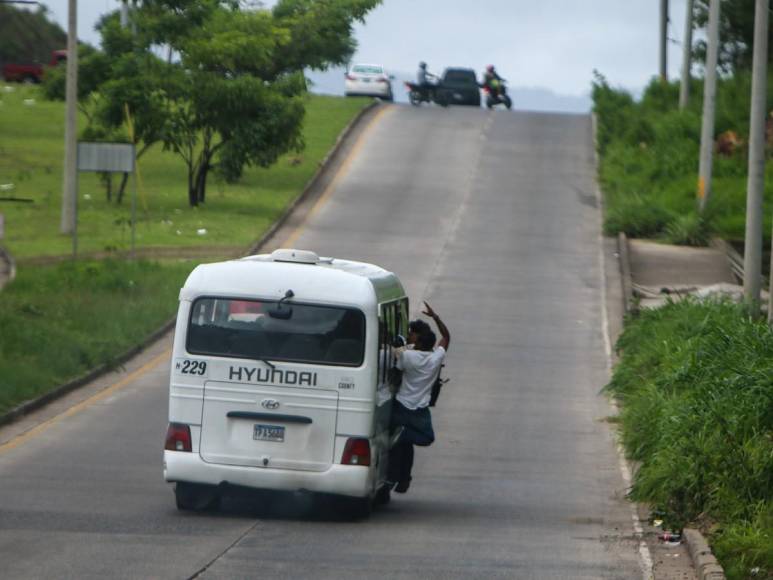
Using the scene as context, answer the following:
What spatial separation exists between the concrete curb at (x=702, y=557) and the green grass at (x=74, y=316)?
10.3m

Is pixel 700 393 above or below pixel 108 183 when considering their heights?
below

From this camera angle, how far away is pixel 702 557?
38.6 ft

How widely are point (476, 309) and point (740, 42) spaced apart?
108ft

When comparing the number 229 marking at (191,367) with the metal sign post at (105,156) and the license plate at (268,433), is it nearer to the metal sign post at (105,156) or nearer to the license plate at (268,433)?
the license plate at (268,433)

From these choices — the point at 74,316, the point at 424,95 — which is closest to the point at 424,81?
the point at 424,95

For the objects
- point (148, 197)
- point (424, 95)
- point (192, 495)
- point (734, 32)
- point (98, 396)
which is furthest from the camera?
point (424, 95)

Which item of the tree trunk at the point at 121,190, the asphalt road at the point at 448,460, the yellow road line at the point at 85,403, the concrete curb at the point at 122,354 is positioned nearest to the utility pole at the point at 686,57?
the asphalt road at the point at 448,460

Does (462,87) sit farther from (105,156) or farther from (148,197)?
(105,156)

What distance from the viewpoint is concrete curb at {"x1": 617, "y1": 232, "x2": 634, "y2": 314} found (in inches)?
1196

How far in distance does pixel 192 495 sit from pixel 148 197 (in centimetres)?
3132

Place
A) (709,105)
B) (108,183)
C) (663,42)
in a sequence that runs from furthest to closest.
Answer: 1. (663,42)
2. (108,183)
3. (709,105)

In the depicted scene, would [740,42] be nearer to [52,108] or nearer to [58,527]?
[52,108]

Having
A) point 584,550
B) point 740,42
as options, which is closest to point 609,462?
point 584,550

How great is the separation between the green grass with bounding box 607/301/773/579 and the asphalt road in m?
0.59
